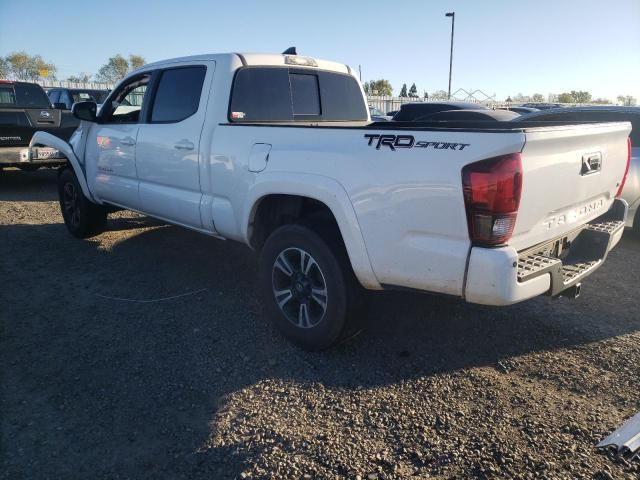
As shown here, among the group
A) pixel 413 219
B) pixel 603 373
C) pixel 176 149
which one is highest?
pixel 176 149

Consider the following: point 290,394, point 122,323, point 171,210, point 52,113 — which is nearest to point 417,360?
point 290,394

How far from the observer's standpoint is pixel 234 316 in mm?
4137

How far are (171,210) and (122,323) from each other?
1.13 m

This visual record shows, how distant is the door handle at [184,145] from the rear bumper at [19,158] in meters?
5.83

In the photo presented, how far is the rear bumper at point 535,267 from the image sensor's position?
2553 mm

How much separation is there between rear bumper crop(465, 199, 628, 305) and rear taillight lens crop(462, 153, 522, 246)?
Answer: 9 cm

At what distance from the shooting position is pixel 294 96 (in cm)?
464

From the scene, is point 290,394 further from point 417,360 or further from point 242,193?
point 242,193

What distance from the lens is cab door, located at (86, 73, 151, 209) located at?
5059 millimetres

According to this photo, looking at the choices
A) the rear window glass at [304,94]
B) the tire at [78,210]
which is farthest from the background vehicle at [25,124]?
the rear window glass at [304,94]

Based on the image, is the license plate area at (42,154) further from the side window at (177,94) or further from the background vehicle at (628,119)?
the background vehicle at (628,119)

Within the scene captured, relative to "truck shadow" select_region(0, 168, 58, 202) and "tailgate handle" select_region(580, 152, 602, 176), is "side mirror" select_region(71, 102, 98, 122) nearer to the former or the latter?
"truck shadow" select_region(0, 168, 58, 202)

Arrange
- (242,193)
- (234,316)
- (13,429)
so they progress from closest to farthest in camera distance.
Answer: (13,429) < (242,193) < (234,316)

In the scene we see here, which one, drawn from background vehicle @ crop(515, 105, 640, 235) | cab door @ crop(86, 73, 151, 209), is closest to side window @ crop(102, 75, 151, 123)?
cab door @ crop(86, 73, 151, 209)
